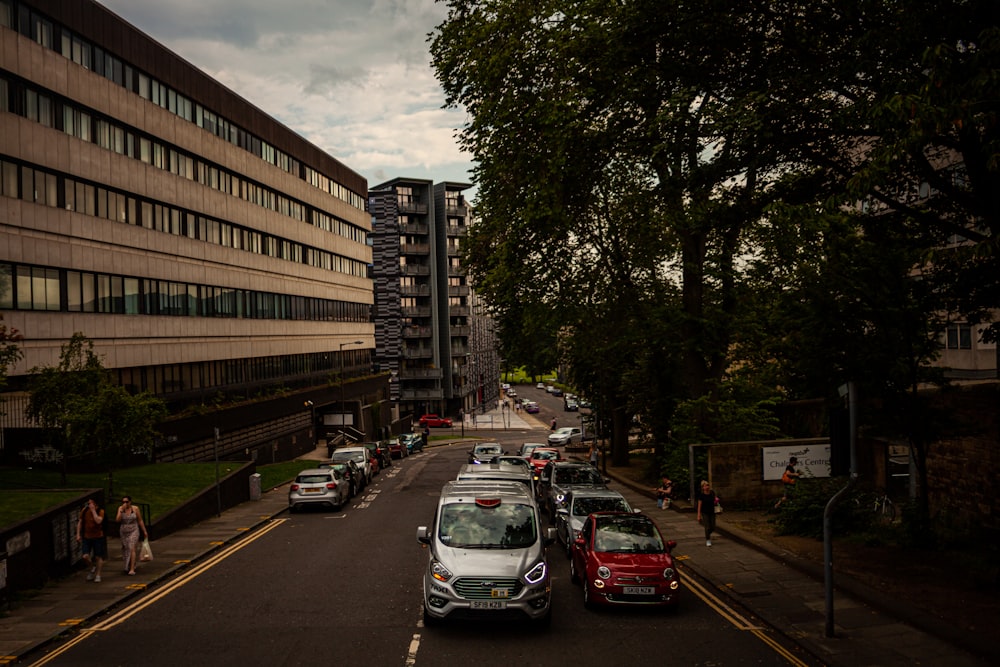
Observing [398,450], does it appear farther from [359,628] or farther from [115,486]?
[359,628]

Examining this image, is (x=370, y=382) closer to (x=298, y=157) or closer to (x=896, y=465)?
(x=298, y=157)

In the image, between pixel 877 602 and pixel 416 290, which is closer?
pixel 877 602

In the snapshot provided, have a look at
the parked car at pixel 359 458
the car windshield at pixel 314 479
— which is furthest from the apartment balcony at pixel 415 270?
the car windshield at pixel 314 479

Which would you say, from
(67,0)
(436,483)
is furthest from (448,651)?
(67,0)

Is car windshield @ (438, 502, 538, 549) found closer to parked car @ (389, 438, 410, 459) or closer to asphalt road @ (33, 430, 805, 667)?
asphalt road @ (33, 430, 805, 667)

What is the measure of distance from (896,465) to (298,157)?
45.3 meters

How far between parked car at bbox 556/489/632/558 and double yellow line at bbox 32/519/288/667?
26.6 feet

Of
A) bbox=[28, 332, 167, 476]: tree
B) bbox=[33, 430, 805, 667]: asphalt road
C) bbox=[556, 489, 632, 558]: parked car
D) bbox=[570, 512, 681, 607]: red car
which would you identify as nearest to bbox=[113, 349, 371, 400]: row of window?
bbox=[28, 332, 167, 476]: tree

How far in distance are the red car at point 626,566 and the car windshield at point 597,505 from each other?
3.90 m

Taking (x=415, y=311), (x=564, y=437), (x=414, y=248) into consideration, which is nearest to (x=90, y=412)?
(x=564, y=437)

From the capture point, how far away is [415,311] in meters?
94.9

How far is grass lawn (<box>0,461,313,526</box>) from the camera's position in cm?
1803

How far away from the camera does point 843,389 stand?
446 inches

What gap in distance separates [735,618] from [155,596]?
1050cm
